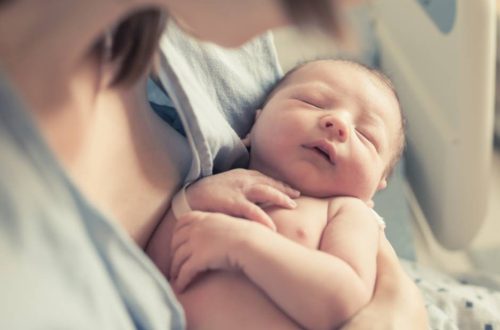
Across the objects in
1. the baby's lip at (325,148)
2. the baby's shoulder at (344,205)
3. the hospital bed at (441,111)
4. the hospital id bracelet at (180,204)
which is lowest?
the hospital bed at (441,111)

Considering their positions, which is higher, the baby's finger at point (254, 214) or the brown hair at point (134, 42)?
the brown hair at point (134, 42)

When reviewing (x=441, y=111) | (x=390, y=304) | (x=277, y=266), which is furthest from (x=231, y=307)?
(x=441, y=111)

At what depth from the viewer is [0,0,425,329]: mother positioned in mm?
417

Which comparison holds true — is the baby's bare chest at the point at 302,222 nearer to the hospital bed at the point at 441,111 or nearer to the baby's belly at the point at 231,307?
the baby's belly at the point at 231,307

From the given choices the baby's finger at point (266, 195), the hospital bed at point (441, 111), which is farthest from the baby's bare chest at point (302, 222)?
the hospital bed at point (441, 111)

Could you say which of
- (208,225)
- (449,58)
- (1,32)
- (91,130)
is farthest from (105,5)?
(449,58)

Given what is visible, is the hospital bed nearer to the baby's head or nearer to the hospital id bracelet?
the baby's head

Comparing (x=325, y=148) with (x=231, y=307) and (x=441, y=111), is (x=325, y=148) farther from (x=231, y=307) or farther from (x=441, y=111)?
(x=441, y=111)

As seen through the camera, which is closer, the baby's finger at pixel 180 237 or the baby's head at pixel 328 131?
the baby's finger at pixel 180 237

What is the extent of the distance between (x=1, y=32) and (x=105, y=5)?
7 centimetres

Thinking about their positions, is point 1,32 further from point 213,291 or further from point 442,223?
point 442,223

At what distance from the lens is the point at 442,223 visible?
3.78 ft

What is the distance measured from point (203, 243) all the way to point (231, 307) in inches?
2.6

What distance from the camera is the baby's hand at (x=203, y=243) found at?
66cm
